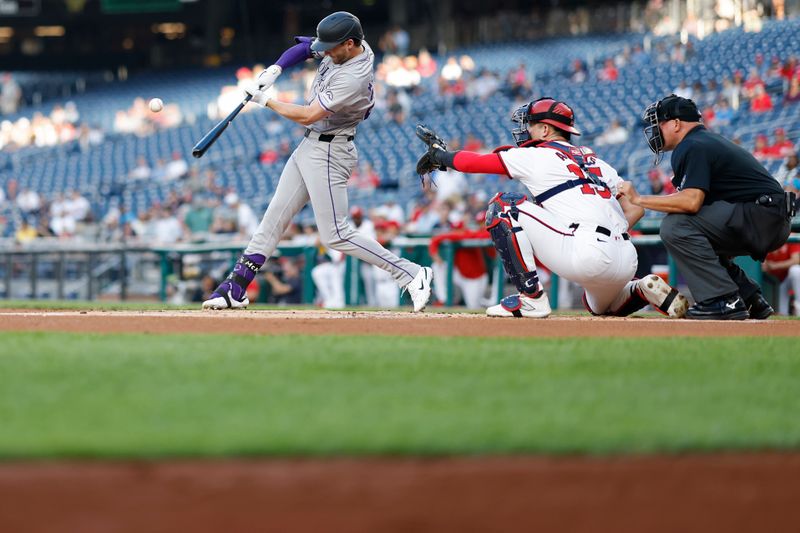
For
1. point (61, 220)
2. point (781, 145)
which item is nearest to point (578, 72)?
point (781, 145)

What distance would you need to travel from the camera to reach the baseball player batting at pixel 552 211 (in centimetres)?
609

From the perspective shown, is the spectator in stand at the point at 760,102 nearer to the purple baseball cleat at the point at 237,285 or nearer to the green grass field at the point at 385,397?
the purple baseball cleat at the point at 237,285

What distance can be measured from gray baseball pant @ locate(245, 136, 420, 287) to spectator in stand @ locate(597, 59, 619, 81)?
15.3 metres

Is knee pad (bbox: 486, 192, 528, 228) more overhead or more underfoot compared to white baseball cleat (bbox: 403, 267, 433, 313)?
more overhead

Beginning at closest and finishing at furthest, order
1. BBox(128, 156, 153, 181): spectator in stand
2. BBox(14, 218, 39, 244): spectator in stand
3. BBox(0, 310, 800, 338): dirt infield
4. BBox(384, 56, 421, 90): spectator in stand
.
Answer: BBox(0, 310, 800, 338): dirt infield < BBox(14, 218, 39, 244): spectator in stand < BBox(128, 156, 153, 181): spectator in stand < BBox(384, 56, 421, 90): spectator in stand

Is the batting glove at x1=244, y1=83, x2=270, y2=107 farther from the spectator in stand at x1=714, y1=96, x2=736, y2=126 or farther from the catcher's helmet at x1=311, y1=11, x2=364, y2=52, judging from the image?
the spectator in stand at x1=714, y1=96, x2=736, y2=126

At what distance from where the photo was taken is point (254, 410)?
2.87 metres

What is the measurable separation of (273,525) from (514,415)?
3.26 feet

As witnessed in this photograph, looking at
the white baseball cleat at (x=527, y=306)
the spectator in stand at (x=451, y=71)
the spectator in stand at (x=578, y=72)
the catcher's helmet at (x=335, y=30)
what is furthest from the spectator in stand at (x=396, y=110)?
the white baseball cleat at (x=527, y=306)

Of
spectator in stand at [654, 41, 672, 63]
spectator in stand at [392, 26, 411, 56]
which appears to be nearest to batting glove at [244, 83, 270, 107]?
spectator in stand at [654, 41, 672, 63]

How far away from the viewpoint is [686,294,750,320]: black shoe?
255 inches

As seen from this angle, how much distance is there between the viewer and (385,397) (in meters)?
3.11

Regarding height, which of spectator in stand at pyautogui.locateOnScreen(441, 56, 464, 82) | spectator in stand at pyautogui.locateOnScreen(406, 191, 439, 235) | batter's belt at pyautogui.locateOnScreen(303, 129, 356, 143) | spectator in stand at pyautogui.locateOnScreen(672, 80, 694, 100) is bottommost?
spectator in stand at pyautogui.locateOnScreen(406, 191, 439, 235)

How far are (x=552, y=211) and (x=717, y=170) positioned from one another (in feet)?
3.63
